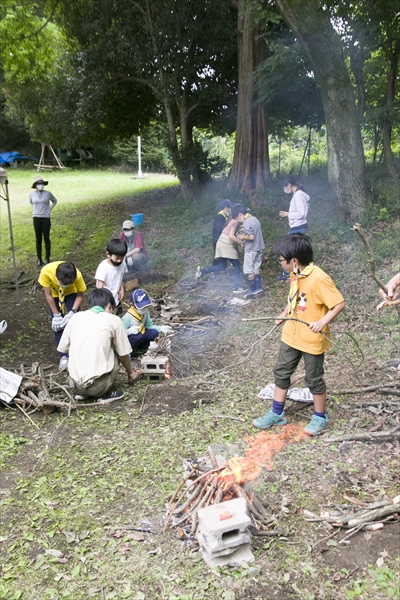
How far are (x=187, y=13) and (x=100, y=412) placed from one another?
492 inches

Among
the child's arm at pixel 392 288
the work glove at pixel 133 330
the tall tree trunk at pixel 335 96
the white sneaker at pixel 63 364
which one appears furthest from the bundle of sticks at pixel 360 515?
the tall tree trunk at pixel 335 96

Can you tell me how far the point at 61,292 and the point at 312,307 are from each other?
3.54 m

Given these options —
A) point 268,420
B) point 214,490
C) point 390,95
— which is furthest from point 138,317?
point 390,95

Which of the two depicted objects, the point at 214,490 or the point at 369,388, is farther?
the point at 369,388

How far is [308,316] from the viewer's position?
415 cm

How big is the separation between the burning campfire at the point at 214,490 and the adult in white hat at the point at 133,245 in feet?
21.7

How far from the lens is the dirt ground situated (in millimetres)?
2910

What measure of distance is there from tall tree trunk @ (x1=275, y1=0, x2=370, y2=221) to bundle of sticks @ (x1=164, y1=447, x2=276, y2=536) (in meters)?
7.49

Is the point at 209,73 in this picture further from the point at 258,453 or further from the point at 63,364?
the point at 258,453

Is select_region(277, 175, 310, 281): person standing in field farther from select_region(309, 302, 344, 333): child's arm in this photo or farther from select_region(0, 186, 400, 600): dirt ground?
Result: select_region(309, 302, 344, 333): child's arm

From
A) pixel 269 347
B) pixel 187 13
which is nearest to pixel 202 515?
pixel 269 347

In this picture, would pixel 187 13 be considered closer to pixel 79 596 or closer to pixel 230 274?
pixel 230 274

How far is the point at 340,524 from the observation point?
3.16 meters

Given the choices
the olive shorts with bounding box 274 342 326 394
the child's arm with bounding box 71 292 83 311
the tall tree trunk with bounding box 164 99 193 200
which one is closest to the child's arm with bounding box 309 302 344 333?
the olive shorts with bounding box 274 342 326 394
